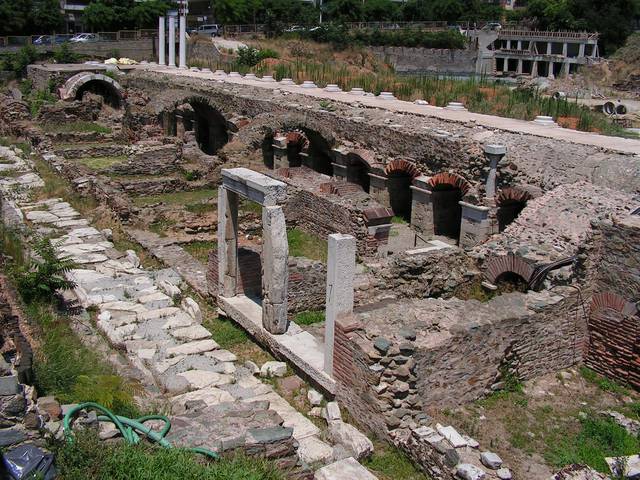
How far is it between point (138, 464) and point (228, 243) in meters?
5.37

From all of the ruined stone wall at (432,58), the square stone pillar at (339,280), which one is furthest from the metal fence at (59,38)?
the square stone pillar at (339,280)

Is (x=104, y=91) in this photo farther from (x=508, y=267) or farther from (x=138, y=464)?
(x=138, y=464)

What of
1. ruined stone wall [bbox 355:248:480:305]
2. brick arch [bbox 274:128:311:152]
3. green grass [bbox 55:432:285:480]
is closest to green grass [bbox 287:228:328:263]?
ruined stone wall [bbox 355:248:480:305]

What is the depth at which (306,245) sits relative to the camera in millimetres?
14250

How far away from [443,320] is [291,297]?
3.07 meters

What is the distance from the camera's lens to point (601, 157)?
44.2 ft

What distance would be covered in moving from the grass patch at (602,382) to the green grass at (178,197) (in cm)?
959

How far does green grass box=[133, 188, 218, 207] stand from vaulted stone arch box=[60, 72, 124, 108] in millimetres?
15281

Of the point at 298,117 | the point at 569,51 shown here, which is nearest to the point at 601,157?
the point at 298,117

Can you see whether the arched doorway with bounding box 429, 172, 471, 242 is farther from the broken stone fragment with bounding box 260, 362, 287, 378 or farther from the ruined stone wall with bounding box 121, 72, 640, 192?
the broken stone fragment with bounding box 260, 362, 287, 378

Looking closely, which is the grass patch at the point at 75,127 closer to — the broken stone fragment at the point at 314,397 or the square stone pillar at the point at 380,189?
the square stone pillar at the point at 380,189

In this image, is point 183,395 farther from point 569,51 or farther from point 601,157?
point 569,51

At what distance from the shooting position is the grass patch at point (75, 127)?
24695mm

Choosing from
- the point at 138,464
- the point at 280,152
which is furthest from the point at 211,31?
the point at 138,464
